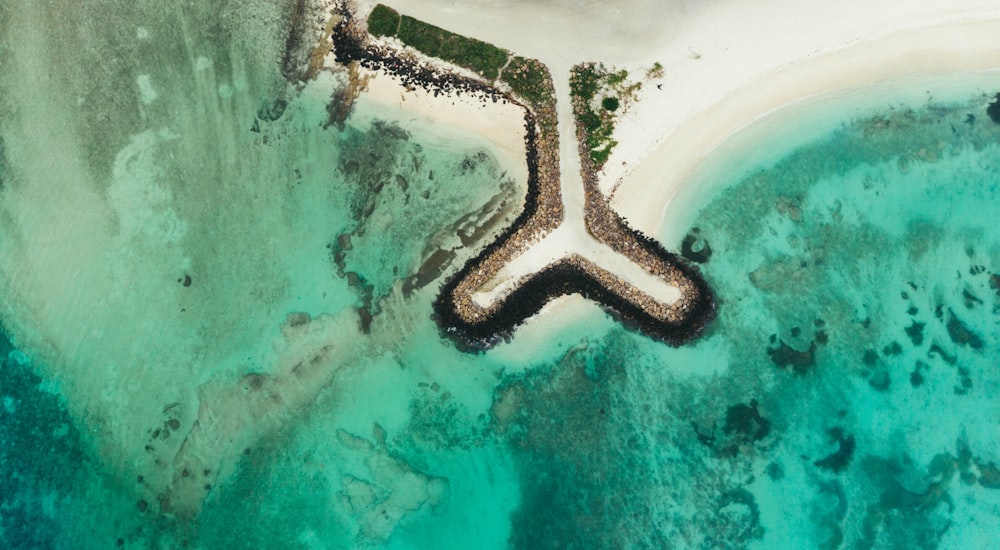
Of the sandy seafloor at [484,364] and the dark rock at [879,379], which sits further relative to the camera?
the dark rock at [879,379]

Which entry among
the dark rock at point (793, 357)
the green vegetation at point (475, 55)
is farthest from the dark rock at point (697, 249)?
the green vegetation at point (475, 55)

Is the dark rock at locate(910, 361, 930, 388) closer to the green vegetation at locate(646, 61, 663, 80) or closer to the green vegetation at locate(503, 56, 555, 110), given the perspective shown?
the green vegetation at locate(646, 61, 663, 80)

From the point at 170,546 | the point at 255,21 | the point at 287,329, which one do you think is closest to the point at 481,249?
the point at 287,329

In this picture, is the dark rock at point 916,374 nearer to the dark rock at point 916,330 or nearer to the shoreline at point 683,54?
the dark rock at point 916,330

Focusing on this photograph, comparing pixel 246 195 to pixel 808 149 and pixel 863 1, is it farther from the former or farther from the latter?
pixel 863 1

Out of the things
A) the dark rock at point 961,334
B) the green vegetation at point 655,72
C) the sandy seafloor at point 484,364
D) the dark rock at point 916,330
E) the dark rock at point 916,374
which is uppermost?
the green vegetation at point 655,72
